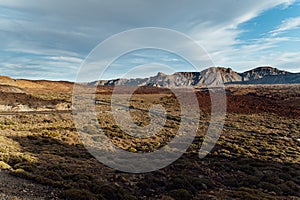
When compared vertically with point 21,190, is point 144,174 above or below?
below

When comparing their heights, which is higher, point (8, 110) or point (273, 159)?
point (8, 110)

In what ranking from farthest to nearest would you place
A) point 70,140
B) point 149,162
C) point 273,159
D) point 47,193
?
point 70,140
point 273,159
point 149,162
point 47,193

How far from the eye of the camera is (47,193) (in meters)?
10.1

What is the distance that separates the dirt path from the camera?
9273 mm

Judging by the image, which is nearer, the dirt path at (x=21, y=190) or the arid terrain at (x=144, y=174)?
the dirt path at (x=21, y=190)

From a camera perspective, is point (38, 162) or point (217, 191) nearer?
point (217, 191)

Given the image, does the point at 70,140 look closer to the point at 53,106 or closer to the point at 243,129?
the point at 243,129

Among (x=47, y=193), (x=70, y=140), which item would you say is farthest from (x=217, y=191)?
(x=70, y=140)

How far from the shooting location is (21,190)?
9.87 metres

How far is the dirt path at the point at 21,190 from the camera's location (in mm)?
9273

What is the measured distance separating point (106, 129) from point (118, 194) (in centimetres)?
1784

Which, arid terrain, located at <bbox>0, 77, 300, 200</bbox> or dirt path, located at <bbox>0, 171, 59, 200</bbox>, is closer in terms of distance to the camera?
dirt path, located at <bbox>0, 171, 59, 200</bbox>

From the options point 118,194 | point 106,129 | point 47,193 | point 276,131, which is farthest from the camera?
point 276,131

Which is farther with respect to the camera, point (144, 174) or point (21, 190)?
point (144, 174)
